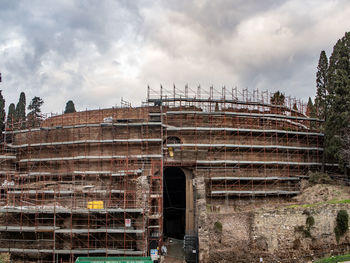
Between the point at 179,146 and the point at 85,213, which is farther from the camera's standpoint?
the point at 179,146

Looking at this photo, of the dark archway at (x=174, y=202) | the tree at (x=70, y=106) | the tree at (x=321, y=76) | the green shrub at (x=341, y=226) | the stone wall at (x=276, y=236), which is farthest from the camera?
the tree at (x=70, y=106)

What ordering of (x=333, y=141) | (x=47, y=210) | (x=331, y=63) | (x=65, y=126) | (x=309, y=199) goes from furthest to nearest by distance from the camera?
(x=331, y=63)
(x=65, y=126)
(x=333, y=141)
(x=309, y=199)
(x=47, y=210)

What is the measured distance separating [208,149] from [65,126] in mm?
11701

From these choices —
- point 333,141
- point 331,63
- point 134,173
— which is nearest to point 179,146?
point 134,173

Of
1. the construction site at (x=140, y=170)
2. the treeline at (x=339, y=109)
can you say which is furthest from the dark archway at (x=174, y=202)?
the treeline at (x=339, y=109)

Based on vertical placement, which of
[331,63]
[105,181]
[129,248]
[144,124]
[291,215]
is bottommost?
[129,248]

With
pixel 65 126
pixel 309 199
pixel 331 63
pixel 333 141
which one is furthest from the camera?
pixel 331 63

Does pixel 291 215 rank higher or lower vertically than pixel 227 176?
lower

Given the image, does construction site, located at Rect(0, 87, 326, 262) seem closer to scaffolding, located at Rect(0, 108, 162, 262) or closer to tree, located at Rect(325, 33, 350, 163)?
scaffolding, located at Rect(0, 108, 162, 262)

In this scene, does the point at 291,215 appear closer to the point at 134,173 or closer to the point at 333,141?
the point at 333,141

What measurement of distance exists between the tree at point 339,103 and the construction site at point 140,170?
255 centimetres

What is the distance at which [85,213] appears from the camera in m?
19.1

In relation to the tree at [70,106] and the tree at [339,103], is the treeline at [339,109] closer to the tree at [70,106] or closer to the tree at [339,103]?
the tree at [339,103]

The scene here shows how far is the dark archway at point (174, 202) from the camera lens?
28.6 meters
